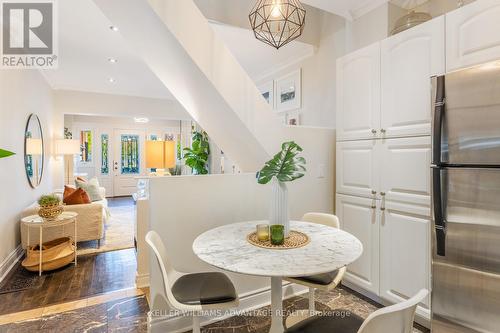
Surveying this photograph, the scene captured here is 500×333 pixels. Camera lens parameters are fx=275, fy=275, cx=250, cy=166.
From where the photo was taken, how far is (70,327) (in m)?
2.10

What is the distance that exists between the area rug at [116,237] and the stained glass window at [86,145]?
10.6 ft

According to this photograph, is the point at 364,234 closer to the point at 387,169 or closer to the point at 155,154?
the point at 387,169

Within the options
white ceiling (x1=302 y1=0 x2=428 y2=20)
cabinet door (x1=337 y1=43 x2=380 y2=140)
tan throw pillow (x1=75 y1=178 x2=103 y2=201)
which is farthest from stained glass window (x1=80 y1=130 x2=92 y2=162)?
cabinet door (x1=337 y1=43 x2=380 y2=140)

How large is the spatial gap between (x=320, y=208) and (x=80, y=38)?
3.63 m

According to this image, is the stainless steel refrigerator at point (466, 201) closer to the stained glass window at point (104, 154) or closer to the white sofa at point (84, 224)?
the white sofa at point (84, 224)

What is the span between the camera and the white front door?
896 cm

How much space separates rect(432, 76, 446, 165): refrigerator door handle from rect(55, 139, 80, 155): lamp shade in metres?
5.99

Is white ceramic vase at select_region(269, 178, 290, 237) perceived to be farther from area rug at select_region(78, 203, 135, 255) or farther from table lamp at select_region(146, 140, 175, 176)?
area rug at select_region(78, 203, 135, 255)

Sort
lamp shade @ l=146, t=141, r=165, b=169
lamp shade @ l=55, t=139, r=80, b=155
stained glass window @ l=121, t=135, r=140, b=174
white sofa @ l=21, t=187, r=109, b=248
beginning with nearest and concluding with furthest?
lamp shade @ l=146, t=141, r=165, b=169
white sofa @ l=21, t=187, r=109, b=248
lamp shade @ l=55, t=139, r=80, b=155
stained glass window @ l=121, t=135, r=140, b=174

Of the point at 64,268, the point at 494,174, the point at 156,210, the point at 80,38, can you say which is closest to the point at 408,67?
the point at 494,174

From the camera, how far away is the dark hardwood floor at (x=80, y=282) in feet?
8.12

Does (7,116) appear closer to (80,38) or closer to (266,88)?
(80,38)

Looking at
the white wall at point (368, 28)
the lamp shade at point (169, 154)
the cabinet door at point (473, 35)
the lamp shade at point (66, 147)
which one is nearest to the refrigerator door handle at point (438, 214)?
the cabinet door at point (473, 35)

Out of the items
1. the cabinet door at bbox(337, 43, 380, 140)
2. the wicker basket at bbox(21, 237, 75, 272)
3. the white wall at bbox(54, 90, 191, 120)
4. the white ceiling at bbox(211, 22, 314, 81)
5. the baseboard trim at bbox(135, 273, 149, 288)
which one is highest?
the white ceiling at bbox(211, 22, 314, 81)
